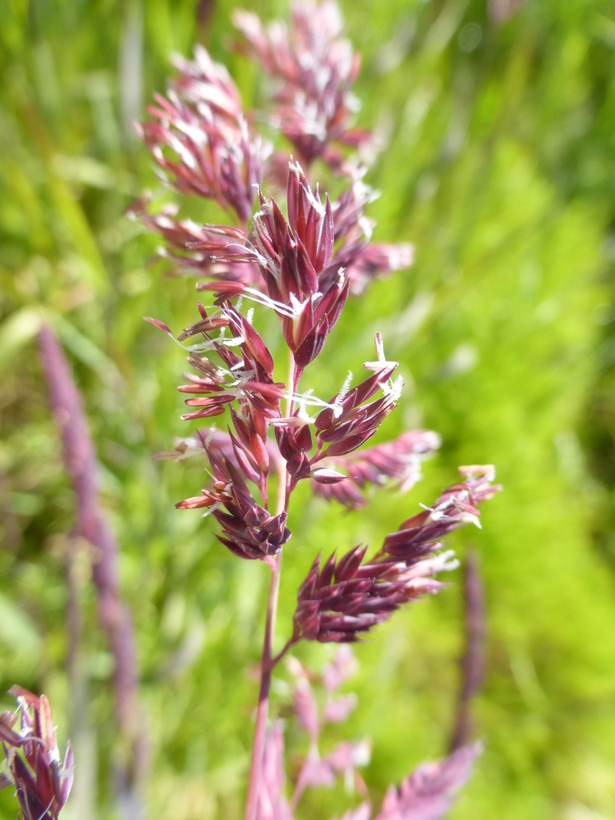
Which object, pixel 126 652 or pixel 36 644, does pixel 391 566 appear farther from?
pixel 36 644

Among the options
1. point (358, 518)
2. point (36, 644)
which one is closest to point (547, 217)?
point (358, 518)

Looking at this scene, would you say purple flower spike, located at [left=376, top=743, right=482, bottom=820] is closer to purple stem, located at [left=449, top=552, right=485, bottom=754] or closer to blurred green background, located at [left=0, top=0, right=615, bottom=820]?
purple stem, located at [left=449, top=552, right=485, bottom=754]

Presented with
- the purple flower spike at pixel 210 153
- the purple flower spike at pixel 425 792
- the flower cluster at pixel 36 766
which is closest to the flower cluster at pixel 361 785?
the purple flower spike at pixel 425 792

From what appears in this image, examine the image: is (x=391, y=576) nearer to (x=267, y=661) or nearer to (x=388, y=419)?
(x=267, y=661)

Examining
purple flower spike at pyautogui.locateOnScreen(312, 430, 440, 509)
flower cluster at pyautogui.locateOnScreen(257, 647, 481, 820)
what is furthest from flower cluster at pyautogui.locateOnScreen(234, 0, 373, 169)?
flower cluster at pyautogui.locateOnScreen(257, 647, 481, 820)

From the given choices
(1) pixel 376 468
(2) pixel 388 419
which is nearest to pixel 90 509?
(1) pixel 376 468

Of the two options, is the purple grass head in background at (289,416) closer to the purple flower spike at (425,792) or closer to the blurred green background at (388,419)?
the purple flower spike at (425,792)
